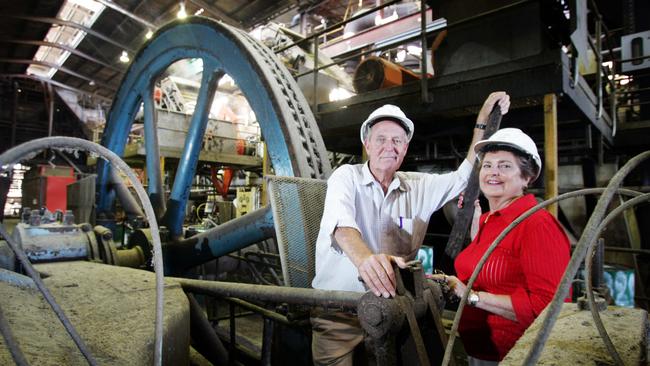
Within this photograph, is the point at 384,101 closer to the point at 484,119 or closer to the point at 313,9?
the point at 484,119

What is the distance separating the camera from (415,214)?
2.34 meters

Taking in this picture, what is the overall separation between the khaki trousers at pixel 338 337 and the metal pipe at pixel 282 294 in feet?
1.73

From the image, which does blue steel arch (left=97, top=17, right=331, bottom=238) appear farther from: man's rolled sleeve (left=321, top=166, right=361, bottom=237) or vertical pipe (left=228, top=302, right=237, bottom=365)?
vertical pipe (left=228, top=302, right=237, bottom=365)

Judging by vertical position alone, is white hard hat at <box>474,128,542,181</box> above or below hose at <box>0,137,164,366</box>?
above

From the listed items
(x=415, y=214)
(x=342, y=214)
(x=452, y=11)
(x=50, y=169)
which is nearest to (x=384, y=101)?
(x=452, y=11)

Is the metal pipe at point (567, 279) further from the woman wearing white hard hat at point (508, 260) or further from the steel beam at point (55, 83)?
the steel beam at point (55, 83)

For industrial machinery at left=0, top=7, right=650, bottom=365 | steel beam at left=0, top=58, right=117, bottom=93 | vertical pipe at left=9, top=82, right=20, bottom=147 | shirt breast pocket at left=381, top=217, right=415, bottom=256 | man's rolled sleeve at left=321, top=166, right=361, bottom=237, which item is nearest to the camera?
industrial machinery at left=0, top=7, right=650, bottom=365

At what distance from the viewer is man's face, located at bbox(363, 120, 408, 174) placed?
2.22 meters

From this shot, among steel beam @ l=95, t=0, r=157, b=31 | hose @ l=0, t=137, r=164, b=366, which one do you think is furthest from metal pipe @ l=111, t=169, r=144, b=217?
steel beam @ l=95, t=0, r=157, b=31

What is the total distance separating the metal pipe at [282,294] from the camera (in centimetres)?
135

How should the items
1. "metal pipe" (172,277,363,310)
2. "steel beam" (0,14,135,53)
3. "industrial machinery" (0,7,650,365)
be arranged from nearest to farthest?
"industrial machinery" (0,7,650,365) < "metal pipe" (172,277,363,310) < "steel beam" (0,14,135,53)

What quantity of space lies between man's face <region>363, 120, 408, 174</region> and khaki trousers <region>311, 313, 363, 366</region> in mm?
890

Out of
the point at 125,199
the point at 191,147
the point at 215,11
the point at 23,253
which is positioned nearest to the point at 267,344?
the point at 23,253

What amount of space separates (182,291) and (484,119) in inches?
90.4
